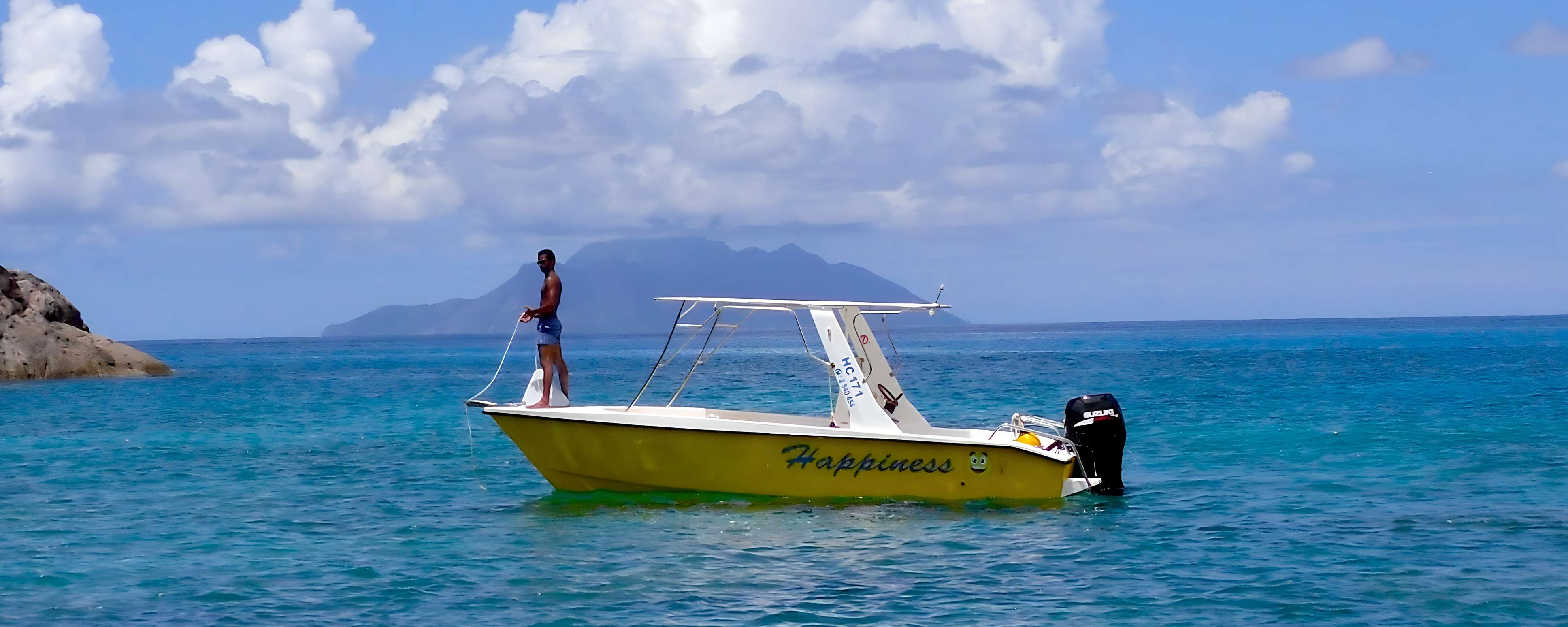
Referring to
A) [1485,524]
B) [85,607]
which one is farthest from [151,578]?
[1485,524]

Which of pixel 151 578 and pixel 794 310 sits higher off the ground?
pixel 794 310

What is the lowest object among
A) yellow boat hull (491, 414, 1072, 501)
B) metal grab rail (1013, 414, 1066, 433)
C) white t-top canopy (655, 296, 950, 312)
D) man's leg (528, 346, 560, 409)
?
yellow boat hull (491, 414, 1072, 501)

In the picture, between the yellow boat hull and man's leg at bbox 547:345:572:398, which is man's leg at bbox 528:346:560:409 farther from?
the yellow boat hull

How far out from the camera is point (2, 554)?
45.9ft

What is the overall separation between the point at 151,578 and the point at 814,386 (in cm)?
3598

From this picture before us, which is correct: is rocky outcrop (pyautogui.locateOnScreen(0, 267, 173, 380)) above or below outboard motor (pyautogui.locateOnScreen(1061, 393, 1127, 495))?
above

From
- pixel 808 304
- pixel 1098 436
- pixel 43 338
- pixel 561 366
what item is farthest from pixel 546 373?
pixel 43 338

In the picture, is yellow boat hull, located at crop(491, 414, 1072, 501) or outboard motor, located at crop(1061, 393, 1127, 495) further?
outboard motor, located at crop(1061, 393, 1127, 495)

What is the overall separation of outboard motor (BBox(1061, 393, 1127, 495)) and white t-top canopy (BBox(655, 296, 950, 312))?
6.62 ft

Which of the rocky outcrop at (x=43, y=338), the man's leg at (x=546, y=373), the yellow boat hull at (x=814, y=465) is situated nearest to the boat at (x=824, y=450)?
the yellow boat hull at (x=814, y=465)

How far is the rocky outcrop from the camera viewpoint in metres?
50.1

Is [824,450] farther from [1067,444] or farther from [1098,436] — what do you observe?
[1098,436]

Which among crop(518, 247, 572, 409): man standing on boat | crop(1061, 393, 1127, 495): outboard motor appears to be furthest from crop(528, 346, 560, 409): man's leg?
crop(1061, 393, 1127, 495): outboard motor

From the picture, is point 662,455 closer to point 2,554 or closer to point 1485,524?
point 2,554
